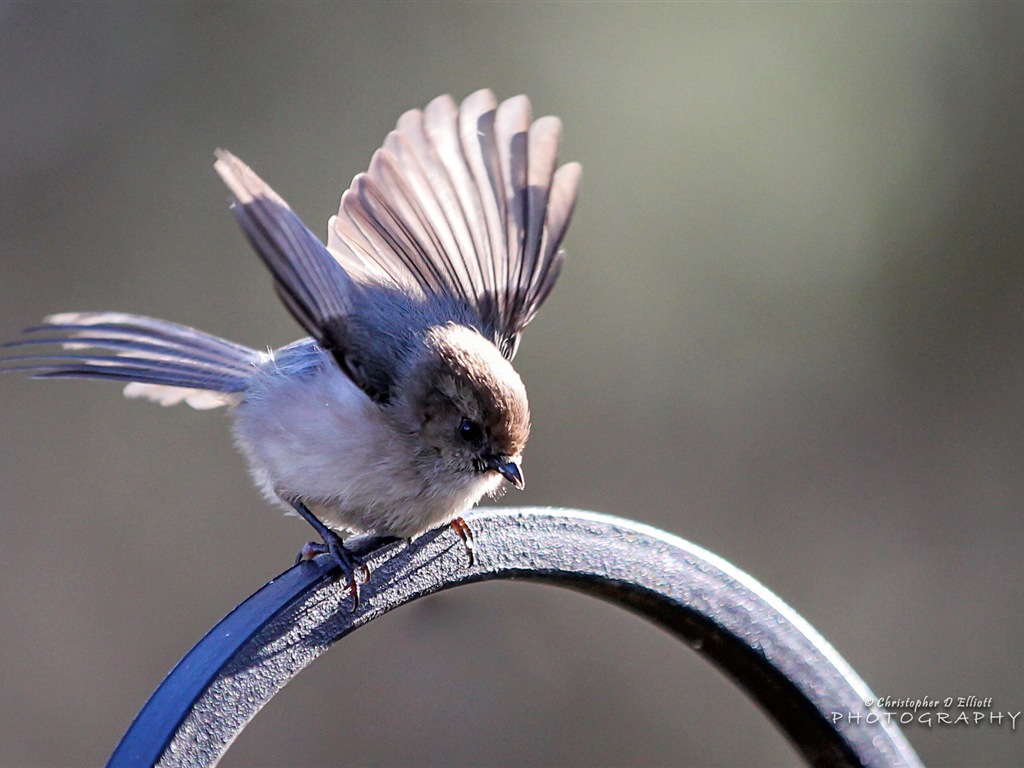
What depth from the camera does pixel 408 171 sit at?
2508 millimetres

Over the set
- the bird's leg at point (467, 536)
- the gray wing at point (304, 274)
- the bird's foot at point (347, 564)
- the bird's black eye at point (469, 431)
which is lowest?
the bird's foot at point (347, 564)

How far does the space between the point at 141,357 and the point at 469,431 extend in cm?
82

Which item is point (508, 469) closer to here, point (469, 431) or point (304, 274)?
point (469, 431)

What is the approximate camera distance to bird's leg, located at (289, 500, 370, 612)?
1.75m

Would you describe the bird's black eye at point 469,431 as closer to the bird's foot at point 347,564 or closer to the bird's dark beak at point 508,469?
the bird's dark beak at point 508,469

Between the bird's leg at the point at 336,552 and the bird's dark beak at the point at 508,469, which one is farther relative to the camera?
the bird's dark beak at the point at 508,469

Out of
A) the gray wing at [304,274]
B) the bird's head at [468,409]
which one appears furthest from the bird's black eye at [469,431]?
the gray wing at [304,274]

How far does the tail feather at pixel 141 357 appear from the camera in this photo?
7.53 ft

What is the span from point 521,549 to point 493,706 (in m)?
2.64

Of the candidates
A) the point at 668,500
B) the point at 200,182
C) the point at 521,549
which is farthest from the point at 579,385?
the point at 521,549

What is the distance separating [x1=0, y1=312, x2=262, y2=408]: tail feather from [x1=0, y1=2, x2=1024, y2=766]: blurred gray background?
60.7 inches

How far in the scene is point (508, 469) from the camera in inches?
91.9

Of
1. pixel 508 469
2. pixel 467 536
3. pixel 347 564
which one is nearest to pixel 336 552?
pixel 347 564

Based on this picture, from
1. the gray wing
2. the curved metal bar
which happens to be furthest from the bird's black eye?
the curved metal bar
